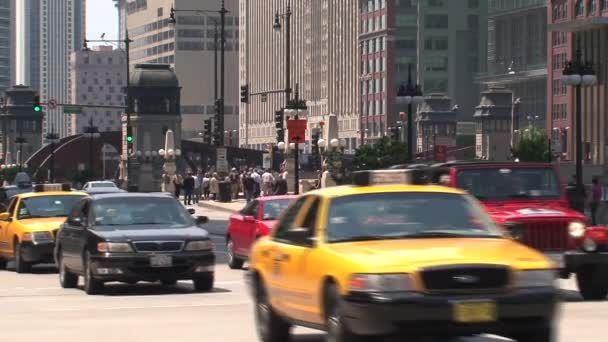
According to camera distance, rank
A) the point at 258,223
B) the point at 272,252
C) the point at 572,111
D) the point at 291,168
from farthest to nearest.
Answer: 1. the point at 572,111
2. the point at 291,168
3. the point at 258,223
4. the point at 272,252

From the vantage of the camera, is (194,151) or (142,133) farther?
(194,151)

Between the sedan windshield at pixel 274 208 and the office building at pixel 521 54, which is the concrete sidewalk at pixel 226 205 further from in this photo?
the office building at pixel 521 54

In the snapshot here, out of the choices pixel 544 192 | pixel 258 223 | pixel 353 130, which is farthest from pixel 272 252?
pixel 353 130

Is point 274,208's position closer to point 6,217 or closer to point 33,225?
point 33,225

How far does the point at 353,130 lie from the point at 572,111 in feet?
154

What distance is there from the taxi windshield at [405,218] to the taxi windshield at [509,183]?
8054 millimetres

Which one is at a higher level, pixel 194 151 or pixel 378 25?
pixel 378 25

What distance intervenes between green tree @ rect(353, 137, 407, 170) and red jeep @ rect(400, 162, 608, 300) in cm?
3852

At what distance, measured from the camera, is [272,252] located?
48.1 ft

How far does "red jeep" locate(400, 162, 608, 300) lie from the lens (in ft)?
65.4

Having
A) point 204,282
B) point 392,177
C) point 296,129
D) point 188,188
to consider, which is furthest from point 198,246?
point 188,188

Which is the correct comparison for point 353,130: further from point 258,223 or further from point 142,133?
point 258,223

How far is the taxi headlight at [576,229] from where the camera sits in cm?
2012

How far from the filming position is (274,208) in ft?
95.7
